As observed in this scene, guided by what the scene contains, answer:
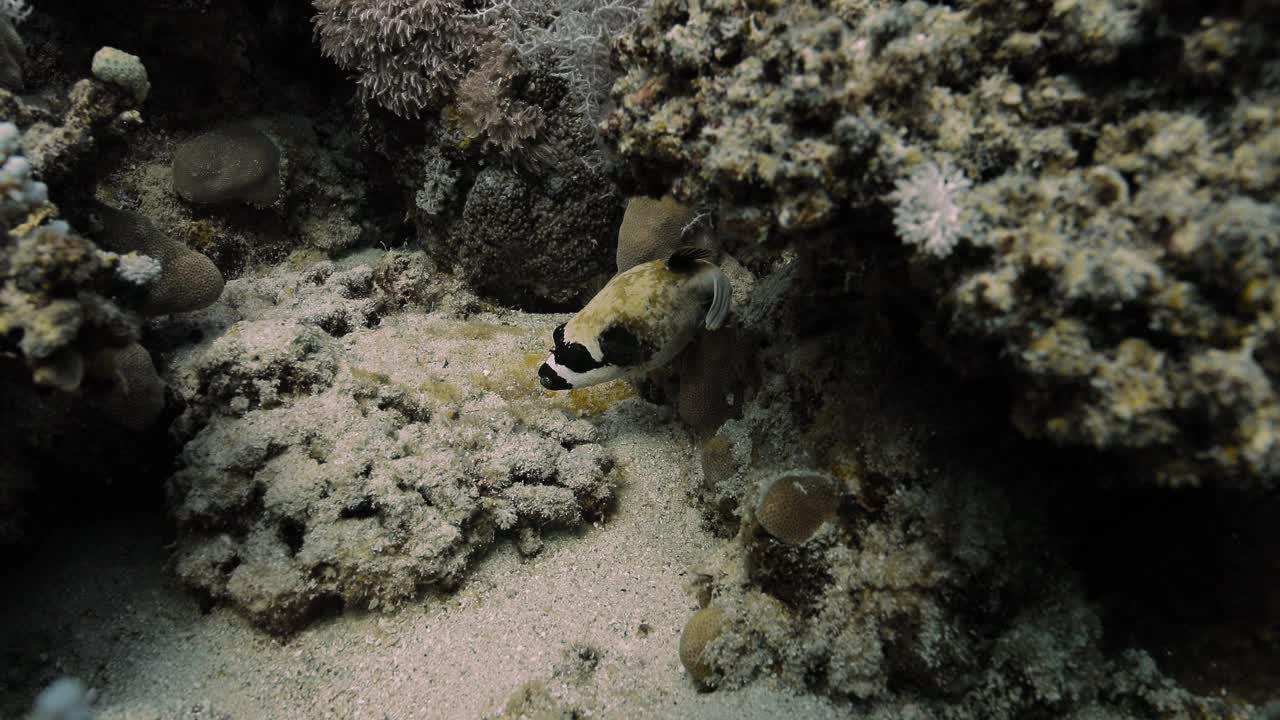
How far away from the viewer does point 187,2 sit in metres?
3.82

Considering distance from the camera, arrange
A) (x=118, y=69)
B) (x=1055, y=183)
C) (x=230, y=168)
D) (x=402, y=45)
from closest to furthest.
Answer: (x=1055, y=183)
(x=118, y=69)
(x=402, y=45)
(x=230, y=168)

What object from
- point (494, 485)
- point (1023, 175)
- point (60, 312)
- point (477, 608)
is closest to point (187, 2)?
point (60, 312)

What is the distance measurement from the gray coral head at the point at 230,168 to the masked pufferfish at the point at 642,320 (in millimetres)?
2627

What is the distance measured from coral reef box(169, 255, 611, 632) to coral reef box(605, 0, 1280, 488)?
70.2 inches

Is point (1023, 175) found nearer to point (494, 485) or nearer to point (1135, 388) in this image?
point (1135, 388)

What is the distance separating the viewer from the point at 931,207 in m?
1.58

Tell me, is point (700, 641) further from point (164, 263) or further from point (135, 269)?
point (164, 263)

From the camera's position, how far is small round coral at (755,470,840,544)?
2330 millimetres

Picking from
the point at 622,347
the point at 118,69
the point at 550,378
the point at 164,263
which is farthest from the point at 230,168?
the point at 622,347

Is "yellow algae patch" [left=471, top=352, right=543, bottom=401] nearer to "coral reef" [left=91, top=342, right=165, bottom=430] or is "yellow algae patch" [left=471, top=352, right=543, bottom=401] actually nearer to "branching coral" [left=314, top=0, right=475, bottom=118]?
"coral reef" [left=91, top=342, right=165, bottom=430]

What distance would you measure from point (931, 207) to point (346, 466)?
2.55 metres

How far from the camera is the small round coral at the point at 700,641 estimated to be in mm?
2377

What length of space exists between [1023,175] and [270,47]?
198 inches

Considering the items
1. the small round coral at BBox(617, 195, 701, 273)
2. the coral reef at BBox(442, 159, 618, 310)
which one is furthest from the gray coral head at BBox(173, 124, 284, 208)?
the small round coral at BBox(617, 195, 701, 273)
